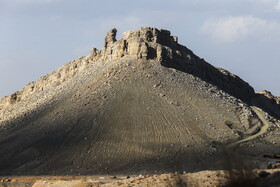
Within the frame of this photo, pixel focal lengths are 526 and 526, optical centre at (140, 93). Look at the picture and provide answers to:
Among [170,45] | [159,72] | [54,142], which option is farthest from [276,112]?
[54,142]

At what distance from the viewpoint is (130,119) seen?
83562 millimetres

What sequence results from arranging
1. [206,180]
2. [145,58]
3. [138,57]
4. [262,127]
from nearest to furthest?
[206,180], [262,127], [145,58], [138,57]

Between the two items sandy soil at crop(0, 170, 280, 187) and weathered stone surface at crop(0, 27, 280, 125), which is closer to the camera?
sandy soil at crop(0, 170, 280, 187)

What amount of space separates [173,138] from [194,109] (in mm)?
11226

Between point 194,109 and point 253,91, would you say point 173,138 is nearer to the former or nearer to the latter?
point 194,109

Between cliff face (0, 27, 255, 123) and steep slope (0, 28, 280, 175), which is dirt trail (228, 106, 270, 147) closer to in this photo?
steep slope (0, 28, 280, 175)

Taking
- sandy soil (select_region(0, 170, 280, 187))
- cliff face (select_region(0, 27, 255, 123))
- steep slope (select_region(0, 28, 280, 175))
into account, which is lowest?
sandy soil (select_region(0, 170, 280, 187))

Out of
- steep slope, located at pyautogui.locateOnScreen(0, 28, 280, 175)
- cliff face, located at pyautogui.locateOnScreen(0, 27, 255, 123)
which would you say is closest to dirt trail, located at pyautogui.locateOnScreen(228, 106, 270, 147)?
steep slope, located at pyautogui.locateOnScreen(0, 28, 280, 175)

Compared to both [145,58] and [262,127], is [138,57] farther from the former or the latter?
[262,127]

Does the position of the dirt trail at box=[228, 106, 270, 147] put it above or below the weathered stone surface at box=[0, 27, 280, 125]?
below

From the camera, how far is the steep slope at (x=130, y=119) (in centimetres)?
7431

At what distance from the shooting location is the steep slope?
74312 millimetres

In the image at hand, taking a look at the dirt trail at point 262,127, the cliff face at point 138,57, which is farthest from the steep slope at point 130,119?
the dirt trail at point 262,127

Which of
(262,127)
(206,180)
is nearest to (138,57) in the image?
(262,127)
